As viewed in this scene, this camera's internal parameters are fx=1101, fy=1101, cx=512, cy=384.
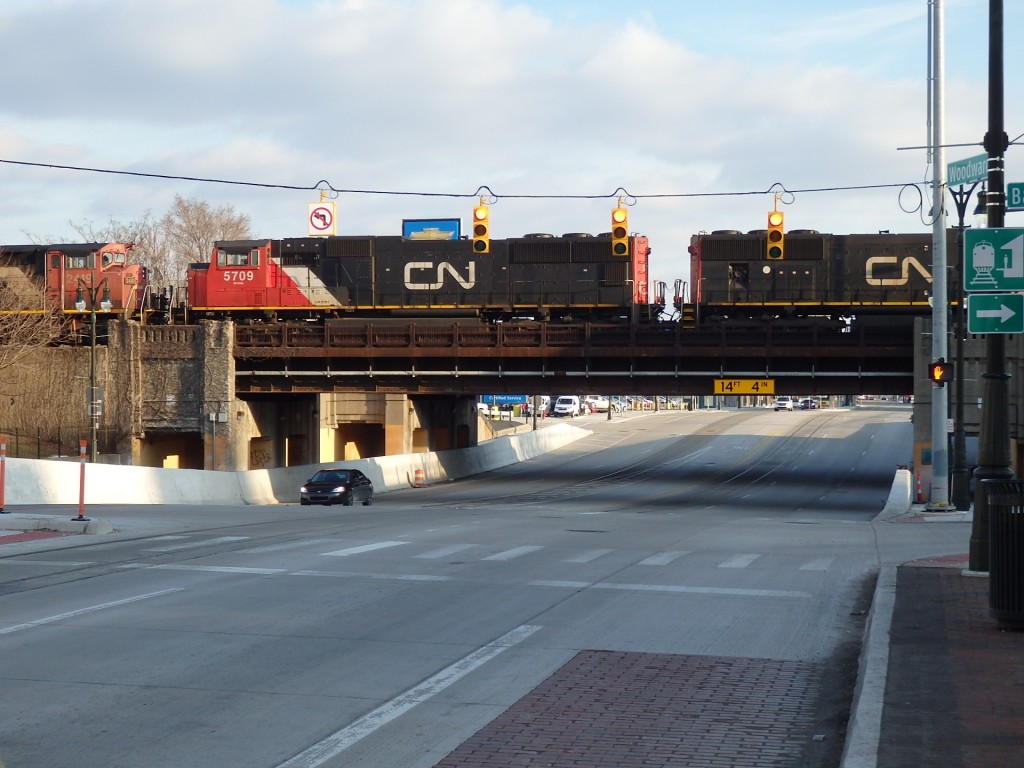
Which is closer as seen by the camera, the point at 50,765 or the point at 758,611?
the point at 50,765

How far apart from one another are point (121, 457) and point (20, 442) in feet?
17.7

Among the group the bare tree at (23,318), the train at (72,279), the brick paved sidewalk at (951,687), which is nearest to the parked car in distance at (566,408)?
the train at (72,279)

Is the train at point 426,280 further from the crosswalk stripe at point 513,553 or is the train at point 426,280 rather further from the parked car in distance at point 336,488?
the crosswalk stripe at point 513,553

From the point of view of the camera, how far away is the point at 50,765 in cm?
664

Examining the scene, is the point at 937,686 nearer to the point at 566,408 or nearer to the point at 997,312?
the point at 997,312

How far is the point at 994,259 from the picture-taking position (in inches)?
508

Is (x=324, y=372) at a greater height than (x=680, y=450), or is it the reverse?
(x=324, y=372)

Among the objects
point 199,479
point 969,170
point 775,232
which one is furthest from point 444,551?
point 199,479

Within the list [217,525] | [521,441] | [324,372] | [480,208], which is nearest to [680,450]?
[521,441]

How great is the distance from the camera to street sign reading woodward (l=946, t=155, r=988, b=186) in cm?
1499

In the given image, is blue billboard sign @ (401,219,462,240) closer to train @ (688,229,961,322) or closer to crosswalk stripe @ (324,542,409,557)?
train @ (688,229,961,322)

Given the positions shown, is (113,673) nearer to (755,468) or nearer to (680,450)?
(755,468)

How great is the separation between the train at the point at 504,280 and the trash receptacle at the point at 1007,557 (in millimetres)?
34809

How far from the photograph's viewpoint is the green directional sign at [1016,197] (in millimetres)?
13484
